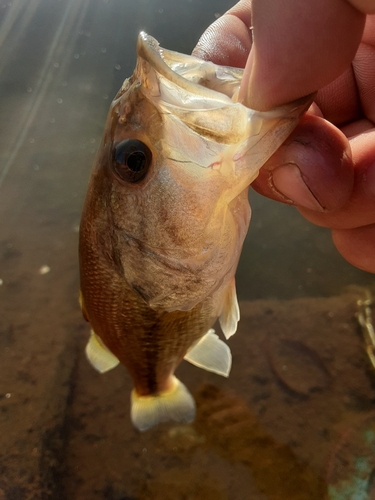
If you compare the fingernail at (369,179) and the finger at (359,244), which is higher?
the fingernail at (369,179)

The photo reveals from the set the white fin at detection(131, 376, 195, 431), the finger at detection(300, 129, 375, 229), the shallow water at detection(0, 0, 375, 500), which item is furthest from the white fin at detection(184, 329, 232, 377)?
the shallow water at detection(0, 0, 375, 500)

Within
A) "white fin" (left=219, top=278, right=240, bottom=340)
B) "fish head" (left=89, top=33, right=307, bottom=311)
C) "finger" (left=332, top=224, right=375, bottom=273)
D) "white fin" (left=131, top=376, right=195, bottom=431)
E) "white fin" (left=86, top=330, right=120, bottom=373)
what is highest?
"fish head" (left=89, top=33, right=307, bottom=311)

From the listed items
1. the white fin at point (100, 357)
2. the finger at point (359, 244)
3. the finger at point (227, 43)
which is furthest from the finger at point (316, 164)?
the white fin at point (100, 357)

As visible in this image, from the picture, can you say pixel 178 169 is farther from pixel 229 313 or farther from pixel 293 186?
pixel 229 313

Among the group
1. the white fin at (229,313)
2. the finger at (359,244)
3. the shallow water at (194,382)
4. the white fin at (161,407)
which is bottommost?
the shallow water at (194,382)

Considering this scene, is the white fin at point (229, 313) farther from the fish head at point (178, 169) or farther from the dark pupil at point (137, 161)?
the dark pupil at point (137, 161)

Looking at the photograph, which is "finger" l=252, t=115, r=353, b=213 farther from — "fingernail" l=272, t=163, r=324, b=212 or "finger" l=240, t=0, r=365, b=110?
"finger" l=240, t=0, r=365, b=110
